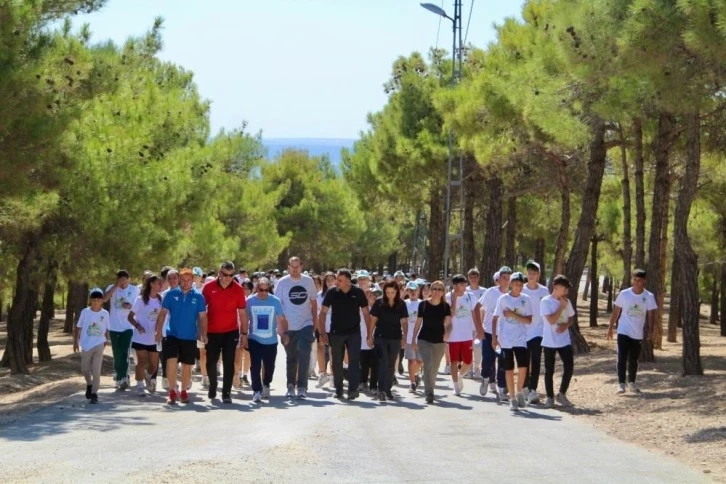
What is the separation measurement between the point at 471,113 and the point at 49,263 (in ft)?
32.6

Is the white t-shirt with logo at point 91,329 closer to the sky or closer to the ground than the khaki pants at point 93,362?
closer to the sky

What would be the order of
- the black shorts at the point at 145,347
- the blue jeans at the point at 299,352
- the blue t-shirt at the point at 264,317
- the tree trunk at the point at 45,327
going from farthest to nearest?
the tree trunk at the point at 45,327 < the black shorts at the point at 145,347 < the blue jeans at the point at 299,352 < the blue t-shirt at the point at 264,317

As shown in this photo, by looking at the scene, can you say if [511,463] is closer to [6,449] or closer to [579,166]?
[6,449]

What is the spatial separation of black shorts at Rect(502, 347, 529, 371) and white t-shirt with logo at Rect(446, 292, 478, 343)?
205cm

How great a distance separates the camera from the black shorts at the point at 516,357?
52.6 feet

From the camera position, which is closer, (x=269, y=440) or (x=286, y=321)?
(x=269, y=440)

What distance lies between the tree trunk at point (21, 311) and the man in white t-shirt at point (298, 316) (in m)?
10.6

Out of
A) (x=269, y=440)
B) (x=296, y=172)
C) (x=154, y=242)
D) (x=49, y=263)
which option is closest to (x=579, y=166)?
(x=154, y=242)

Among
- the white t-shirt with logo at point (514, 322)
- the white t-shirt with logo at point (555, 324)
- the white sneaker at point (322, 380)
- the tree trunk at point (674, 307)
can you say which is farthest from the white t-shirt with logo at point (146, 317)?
the tree trunk at point (674, 307)

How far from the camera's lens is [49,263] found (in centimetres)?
2678

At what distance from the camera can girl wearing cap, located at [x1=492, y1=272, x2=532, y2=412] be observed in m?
15.9

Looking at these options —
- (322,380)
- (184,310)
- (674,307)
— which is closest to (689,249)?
(322,380)

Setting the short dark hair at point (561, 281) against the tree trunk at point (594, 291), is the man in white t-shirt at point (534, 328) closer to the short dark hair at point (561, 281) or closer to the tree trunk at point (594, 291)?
the short dark hair at point (561, 281)

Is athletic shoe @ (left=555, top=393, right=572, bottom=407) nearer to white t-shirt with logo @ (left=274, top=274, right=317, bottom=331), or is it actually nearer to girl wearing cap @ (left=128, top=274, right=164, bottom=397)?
white t-shirt with logo @ (left=274, top=274, right=317, bottom=331)
